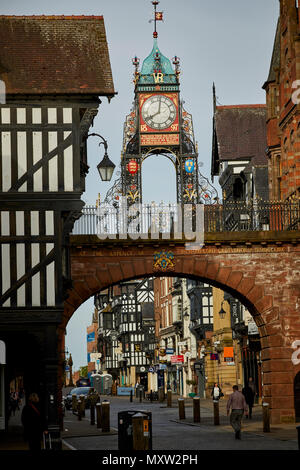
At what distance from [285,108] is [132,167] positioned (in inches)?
644

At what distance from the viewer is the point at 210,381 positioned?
65.9m

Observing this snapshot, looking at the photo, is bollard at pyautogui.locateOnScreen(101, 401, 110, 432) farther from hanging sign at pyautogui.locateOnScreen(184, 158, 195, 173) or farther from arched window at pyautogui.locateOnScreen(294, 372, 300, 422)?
hanging sign at pyautogui.locateOnScreen(184, 158, 195, 173)

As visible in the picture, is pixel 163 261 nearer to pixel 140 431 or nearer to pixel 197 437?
pixel 197 437

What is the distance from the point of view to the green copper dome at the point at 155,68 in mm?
53406

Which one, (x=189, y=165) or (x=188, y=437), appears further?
(x=189, y=165)

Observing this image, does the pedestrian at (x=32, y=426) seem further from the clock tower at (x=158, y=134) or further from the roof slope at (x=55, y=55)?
the clock tower at (x=158, y=134)

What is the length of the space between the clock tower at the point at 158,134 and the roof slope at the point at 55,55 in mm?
22241

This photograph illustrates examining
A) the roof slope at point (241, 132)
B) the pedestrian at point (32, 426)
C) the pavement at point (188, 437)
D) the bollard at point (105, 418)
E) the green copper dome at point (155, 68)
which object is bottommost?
the pavement at point (188, 437)

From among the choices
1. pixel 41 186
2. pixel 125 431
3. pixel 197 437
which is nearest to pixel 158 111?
pixel 41 186

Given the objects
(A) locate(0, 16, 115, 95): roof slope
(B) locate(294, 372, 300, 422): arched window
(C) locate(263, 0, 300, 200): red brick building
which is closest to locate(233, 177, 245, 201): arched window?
(C) locate(263, 0, 300, 200): red brick building

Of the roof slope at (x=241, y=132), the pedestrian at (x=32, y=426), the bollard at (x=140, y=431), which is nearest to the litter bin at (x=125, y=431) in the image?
the bollard at (x=140, y=431)

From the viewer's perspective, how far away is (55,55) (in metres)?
28.3

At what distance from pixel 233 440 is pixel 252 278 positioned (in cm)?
873
